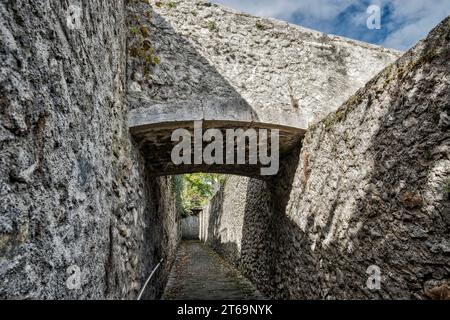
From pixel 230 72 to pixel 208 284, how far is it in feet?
15.1

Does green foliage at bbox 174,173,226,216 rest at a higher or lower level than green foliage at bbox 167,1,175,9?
lower

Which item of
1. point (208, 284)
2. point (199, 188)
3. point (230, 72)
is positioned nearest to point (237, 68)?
point (230, 72)

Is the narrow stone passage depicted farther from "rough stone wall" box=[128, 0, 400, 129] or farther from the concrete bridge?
"rough stone wall" box=[128, 0, 400, 129]

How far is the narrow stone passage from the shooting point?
5.50 meters

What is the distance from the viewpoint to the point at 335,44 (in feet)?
13.7

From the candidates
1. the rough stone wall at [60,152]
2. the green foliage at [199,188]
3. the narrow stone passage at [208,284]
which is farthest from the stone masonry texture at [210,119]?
the green foliage at [199,188]

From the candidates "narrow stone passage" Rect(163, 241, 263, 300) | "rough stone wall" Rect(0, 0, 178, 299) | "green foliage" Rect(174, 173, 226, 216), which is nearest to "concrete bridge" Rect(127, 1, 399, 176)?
"rough stone wall" Rect(0, 0, 178, 299)

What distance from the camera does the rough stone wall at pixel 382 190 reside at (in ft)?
5.93

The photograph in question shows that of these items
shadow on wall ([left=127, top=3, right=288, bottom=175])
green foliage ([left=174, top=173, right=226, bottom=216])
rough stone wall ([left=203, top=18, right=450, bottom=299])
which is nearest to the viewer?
rough stone wall ([left=203, top=18, right=450, bottom=299])

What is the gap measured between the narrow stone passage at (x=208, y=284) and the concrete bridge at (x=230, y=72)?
286 centimetres

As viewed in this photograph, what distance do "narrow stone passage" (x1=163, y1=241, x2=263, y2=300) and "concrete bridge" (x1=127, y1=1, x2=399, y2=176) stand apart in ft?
9.39

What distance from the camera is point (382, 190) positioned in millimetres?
2244

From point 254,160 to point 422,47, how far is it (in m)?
2.89
